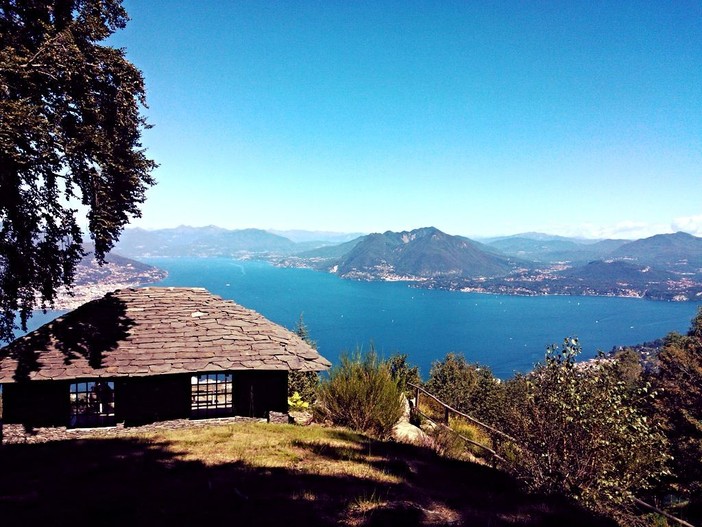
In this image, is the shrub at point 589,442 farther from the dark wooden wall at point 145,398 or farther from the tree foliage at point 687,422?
the tree foliage at point 687,422

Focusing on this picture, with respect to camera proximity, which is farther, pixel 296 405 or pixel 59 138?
pixel 296 405

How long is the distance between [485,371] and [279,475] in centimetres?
6854

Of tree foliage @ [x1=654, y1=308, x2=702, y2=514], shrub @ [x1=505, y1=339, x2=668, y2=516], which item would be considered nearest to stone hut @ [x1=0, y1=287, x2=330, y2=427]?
shrub @ [x1=505, y1=339, x2=668, y2=516]

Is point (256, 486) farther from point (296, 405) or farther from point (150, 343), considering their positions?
point (296, 405)

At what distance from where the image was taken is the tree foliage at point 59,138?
34.9 feet

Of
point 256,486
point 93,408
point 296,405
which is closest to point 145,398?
point 93,408

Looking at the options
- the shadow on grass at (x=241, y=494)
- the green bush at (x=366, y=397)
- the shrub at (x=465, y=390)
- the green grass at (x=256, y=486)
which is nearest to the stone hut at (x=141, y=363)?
the green bush at (x=366, y=397)

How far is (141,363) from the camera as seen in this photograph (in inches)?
533

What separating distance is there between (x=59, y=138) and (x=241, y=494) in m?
11.2

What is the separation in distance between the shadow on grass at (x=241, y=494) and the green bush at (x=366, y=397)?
3.36 m

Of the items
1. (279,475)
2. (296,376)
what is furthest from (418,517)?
(296,376)

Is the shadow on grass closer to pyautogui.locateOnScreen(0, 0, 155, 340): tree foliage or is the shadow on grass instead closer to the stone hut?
the stone hut

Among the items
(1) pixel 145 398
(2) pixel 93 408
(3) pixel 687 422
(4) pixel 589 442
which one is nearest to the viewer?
(4) pixel 589 442

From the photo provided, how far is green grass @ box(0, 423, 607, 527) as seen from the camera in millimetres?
5430
